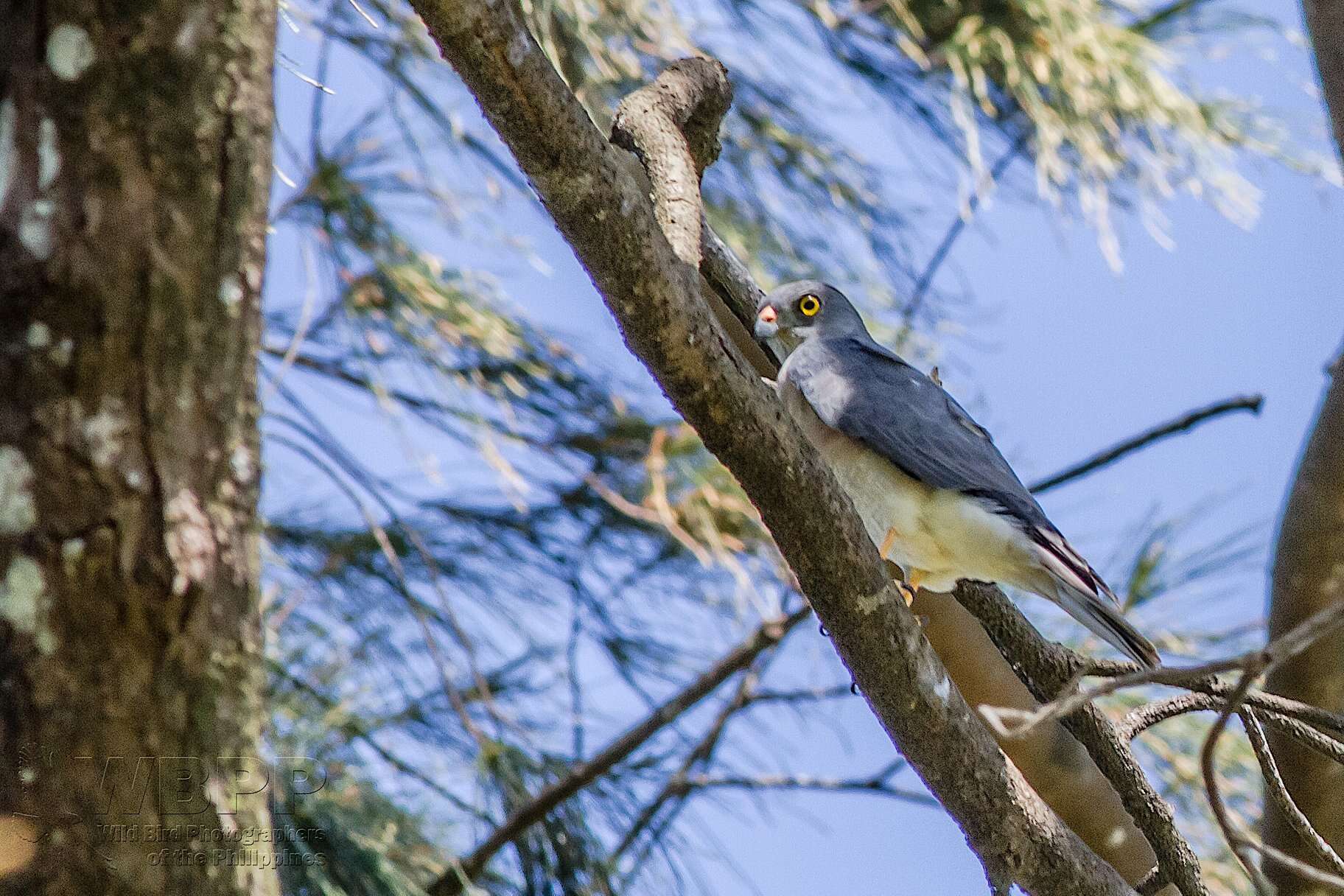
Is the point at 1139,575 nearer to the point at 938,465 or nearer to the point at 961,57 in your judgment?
the point at 938,465

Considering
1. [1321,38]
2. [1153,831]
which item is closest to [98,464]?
[1153,831]

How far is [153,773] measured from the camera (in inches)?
52.1

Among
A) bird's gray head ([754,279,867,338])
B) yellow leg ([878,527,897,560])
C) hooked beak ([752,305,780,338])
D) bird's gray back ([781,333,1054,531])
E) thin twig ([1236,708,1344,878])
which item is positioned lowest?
thin twig ([1236,708,1344,878])

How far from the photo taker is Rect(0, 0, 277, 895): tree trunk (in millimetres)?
1290

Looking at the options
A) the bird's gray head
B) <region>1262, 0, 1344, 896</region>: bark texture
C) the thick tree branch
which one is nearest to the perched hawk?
the bird's gray head

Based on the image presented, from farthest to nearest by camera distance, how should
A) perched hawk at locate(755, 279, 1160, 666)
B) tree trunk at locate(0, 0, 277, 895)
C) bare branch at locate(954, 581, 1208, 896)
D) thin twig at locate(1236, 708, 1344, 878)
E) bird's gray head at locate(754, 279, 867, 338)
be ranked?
1. bird's gray head at locate(754, 279, 867, 338)
2. perched hawk at locate(755, 279, 1160, 666)
3. bare branch at locate(954, 581, 1208, 896)
4. thin twig at locate(1236, 708, 1344, 878)
5. tree trunk at locate(0, 0, 277, 895)

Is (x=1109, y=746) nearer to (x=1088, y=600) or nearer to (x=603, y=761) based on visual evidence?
(x=1088, y=600)

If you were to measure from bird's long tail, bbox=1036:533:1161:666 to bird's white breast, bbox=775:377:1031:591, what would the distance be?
0.05m

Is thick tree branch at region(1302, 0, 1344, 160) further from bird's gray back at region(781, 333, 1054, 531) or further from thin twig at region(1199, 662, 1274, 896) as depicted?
thin twig at region(1199, 662, 1274, 896)

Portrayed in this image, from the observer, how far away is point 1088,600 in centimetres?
206

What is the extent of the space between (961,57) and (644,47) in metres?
1.06

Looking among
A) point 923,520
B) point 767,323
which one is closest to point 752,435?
point 923,520

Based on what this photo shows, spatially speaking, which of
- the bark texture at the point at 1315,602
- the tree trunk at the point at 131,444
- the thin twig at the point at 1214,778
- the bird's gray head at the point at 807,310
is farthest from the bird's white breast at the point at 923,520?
the tree trunk at the point at 131,444

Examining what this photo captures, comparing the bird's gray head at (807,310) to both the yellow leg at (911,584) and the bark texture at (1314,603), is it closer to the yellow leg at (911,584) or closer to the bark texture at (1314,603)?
the yellow leg at (911,584)
